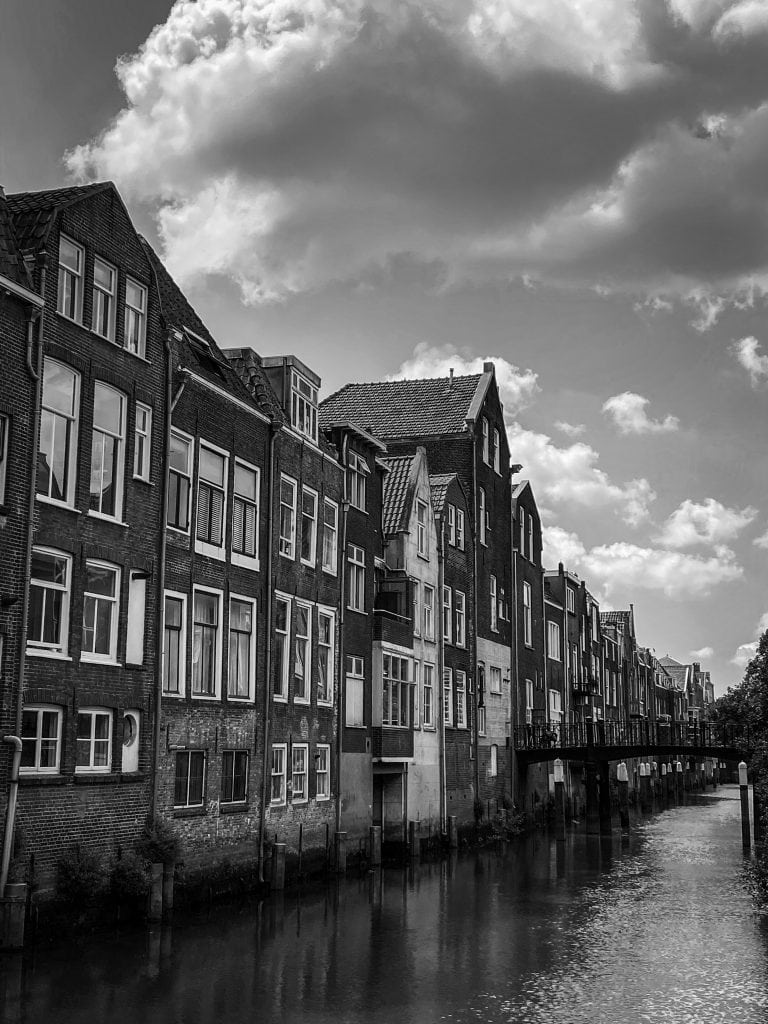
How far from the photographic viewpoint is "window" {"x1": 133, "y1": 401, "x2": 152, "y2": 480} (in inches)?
1073

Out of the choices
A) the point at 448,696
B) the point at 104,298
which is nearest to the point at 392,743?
the point at 448,696

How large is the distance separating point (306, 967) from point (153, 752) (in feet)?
23.6

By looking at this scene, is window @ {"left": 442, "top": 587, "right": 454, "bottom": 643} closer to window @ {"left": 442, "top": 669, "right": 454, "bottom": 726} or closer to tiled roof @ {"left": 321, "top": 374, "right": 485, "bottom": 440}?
window @ {"left": 442, "top": 669, "right": 454, "bottom": 726}

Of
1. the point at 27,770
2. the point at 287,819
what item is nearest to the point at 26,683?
the point at 27,770

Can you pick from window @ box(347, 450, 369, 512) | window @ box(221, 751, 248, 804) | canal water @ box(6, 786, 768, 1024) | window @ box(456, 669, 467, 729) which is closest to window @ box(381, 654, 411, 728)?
window @ box(347, 450, 369, 512)

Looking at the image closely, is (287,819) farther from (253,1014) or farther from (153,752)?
(253,1014)

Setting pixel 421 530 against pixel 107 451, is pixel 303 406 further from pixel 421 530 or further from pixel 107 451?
pixel 107 451

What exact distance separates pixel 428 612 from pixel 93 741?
24.5 m

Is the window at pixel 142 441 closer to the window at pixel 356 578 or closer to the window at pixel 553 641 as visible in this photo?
the window at pixel 356 578

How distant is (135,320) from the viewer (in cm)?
2780

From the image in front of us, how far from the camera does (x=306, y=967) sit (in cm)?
2150

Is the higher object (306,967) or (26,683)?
(26,683)

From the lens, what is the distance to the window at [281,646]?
34062 mm

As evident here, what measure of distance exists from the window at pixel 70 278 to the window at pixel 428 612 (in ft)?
81.6
